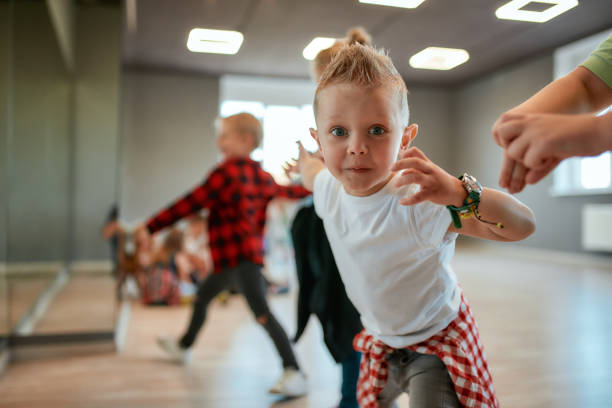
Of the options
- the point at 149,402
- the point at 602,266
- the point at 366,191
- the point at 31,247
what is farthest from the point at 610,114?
the point at 31,247

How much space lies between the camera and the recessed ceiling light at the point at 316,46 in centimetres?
70

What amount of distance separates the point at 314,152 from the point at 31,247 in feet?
7.05

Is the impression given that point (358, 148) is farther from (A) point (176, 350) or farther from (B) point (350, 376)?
(A) point (176, 350)

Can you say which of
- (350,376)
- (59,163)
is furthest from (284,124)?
(59,163)

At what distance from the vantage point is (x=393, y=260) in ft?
2.54

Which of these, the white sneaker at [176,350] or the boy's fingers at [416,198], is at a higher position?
the boy's fingers at [416,198]

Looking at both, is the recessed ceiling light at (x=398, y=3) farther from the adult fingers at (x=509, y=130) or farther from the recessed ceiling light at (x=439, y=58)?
the adult fingers at (x=509, y=130)

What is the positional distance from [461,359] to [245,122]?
1.98ft

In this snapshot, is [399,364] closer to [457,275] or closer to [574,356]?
[457,275]

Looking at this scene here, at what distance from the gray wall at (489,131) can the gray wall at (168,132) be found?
407 mm

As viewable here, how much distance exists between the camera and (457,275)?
2.59 ft

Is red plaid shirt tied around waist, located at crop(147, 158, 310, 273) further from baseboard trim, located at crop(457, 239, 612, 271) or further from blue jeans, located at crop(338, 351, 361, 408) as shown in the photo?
baseboard trim, located at crop(457, 239, 612, 271)

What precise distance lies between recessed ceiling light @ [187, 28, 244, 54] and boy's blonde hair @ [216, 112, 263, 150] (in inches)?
5.9

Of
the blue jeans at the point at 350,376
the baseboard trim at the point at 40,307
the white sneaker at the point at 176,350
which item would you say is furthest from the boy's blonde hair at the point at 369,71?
the baseboard trim at the point at 40,307
